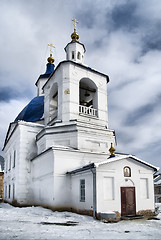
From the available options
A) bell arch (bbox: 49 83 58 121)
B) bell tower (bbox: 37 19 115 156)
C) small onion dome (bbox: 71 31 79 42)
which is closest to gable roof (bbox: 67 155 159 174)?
bell tower (bbox: 37 19 115 156)

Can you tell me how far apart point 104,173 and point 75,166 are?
9.17ft

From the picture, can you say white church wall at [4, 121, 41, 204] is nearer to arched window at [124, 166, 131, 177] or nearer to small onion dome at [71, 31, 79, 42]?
small onion dome at [71, 31, 79, 42]

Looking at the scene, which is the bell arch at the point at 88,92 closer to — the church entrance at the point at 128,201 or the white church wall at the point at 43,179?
the white church wall at the point at 43,179

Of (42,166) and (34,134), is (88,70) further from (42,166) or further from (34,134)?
(42,166)

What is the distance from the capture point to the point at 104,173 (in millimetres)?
11195

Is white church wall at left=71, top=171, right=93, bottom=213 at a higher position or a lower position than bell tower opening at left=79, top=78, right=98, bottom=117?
lower

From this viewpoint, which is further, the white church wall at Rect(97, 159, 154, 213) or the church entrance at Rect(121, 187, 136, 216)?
the church entrance at Rect(121, 187, 136, 216)

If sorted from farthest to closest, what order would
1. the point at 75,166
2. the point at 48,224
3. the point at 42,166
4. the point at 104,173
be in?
the point at 42,166 → the point at 75,166 → the point at 104,173 → the point at 48,224

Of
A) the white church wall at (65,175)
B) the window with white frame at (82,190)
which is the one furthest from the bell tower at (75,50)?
the window with white frame at (82,190)

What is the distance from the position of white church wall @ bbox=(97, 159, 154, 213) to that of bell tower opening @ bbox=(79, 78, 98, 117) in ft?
17.4

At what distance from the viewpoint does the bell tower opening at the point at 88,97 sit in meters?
16.4

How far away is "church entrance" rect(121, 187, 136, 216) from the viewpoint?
11.3m

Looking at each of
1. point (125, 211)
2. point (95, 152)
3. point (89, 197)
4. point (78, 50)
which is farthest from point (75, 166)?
point (78, 50)

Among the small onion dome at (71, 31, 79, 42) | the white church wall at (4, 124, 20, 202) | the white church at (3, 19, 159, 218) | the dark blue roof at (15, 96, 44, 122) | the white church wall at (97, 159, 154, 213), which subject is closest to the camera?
the white church wall at (97, 159, 154, 213)
